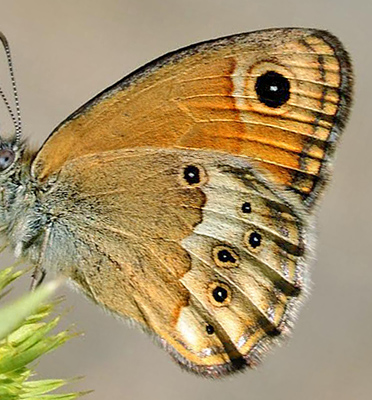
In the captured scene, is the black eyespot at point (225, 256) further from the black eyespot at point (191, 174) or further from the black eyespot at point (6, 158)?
the black eyespot at point (6, 158)

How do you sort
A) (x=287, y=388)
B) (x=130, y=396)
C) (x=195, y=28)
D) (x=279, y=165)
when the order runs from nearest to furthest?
(x=279, y=165)
(x=130, y=396)
(x=287, y=388)
(x=195, y=28)

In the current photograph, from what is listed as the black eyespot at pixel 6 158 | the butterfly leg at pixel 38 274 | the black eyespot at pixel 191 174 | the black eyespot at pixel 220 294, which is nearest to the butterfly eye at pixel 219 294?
the black eyespot at pixel 220 294

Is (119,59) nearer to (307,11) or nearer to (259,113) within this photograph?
(307,11)

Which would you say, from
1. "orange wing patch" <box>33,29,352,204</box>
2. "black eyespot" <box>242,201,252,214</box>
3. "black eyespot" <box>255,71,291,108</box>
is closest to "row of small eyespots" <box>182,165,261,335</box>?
"black eyespot" <box>242,201,252,214</box>

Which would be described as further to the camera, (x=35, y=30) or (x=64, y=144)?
(x=35, y=30)

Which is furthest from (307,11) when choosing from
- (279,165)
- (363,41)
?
(279,165)
